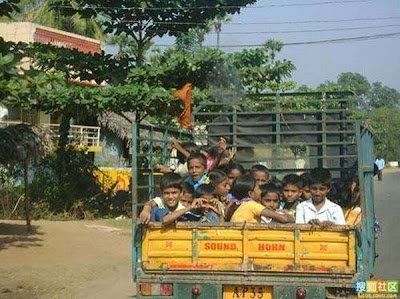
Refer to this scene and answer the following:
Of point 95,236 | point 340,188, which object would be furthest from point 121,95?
point 340,188

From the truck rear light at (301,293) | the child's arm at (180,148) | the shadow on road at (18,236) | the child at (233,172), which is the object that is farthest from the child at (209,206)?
the shadow on road at (18,236)

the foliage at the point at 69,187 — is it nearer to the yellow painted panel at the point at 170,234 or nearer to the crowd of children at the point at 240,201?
the crowd of children at the point at 240,201

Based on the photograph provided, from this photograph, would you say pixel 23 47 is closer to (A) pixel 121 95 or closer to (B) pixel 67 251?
(B) pixel 67 251

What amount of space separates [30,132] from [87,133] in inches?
447

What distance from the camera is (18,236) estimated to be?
13320mm

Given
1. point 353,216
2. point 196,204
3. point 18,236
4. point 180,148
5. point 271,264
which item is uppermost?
point 180,148

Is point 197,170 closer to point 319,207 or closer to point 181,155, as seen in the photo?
point 181,155

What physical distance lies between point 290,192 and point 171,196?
A: 1396 mm

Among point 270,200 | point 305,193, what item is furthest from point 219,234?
point 305,193

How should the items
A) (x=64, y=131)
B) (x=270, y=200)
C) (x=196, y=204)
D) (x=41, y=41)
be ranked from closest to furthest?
(x=196, y=204) < (x=270, y=200) < (x=64, y=131) < (x=41, y=41)

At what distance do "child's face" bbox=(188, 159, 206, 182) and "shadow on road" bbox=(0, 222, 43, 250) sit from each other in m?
6.32

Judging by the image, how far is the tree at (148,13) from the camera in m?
16.1

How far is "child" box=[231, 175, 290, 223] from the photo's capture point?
18.3 ft

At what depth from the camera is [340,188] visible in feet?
23.1
